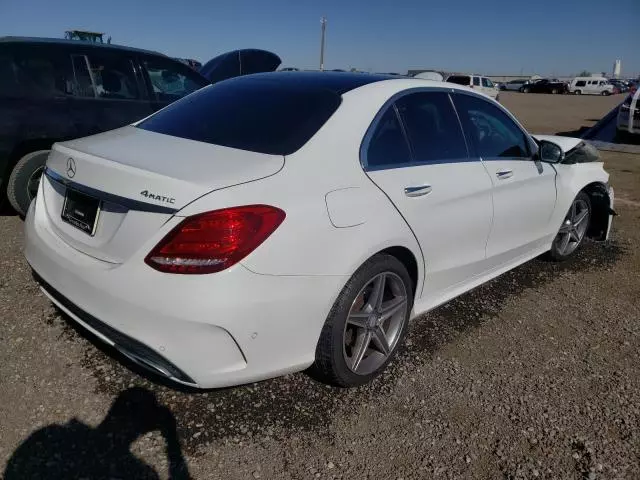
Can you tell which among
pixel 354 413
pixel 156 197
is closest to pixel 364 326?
pixel 354 413

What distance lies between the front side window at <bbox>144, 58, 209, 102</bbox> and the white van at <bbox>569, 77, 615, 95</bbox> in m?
53.6

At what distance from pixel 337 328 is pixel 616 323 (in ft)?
7.72

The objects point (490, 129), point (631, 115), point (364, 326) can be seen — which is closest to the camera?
point (364, 326)

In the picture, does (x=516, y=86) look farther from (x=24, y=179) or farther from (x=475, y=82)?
(x=24, y=179)

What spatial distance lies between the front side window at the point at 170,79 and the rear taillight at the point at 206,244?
156 inches

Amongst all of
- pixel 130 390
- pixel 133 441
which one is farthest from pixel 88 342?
pixel 133 441

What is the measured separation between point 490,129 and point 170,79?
371 cm

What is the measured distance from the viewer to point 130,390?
8.34 feet

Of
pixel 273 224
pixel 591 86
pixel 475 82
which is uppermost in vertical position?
pixel 591 86

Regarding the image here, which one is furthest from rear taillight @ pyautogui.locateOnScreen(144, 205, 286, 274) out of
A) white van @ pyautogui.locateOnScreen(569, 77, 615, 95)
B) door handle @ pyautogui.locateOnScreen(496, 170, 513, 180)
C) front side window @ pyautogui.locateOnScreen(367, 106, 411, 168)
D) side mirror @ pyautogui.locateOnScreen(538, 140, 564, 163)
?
white van @ pyautogui.locateOnScreen(569, 77, 615, 95)

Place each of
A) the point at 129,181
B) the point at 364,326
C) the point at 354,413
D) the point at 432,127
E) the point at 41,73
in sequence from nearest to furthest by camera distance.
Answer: the point at 129,181 → the point at 354,413 → the point at 364,326 → the point at 432,127 → the point at 41,73

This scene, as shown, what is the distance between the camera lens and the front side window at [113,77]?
196 inches

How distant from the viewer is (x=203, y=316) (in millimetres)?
1937

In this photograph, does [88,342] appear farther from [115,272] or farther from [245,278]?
[245,278]
